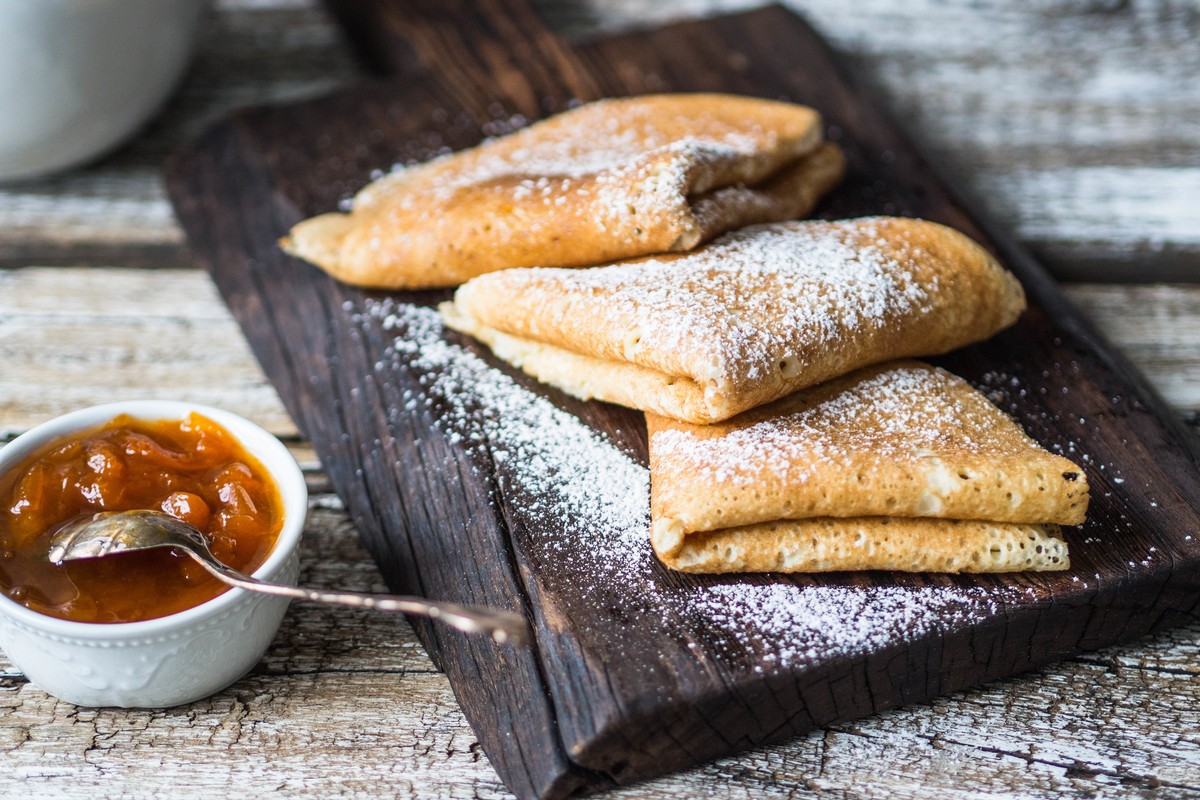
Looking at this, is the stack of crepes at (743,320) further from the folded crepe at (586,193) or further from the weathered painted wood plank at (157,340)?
the weathered painted wood plank at (157,340)

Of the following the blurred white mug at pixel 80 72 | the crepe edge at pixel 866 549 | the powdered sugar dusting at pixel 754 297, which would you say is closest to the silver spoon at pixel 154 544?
the crepe edge at pixel 866 549

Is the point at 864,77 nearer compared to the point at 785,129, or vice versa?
the point at 785,129

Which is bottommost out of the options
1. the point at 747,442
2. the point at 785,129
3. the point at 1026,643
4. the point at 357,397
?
the point at 357,397

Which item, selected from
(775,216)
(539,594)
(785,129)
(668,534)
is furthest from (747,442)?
(785,129)

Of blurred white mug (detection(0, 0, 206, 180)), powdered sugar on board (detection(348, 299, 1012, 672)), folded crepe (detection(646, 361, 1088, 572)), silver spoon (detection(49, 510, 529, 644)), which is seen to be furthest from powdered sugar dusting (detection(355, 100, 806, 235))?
silver spoon (detection(49, 510, 529, 644))

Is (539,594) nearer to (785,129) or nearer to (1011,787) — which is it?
(1011,787)

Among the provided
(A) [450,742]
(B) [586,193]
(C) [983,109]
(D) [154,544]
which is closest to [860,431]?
(B) [586,193]
